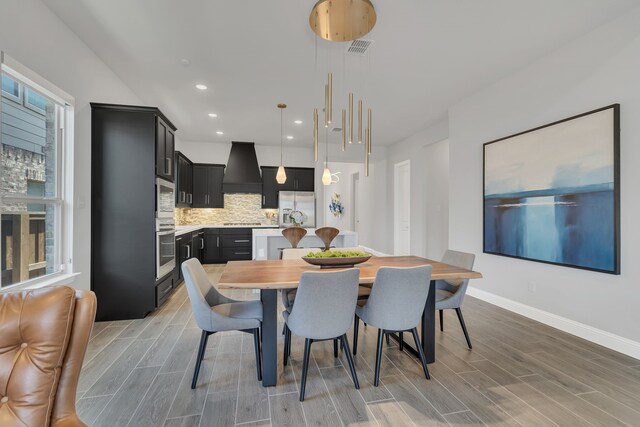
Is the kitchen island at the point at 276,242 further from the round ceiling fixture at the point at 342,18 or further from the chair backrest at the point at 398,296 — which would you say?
the round ceiling fixture at the point at 342,18

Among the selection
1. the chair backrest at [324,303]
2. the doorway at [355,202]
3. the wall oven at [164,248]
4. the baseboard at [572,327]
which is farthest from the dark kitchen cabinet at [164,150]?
the doorway at [355,202]

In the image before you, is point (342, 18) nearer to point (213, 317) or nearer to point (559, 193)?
point (213, 317)

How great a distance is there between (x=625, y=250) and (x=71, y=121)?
508 centimetres

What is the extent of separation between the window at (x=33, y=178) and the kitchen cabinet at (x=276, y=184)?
431cm

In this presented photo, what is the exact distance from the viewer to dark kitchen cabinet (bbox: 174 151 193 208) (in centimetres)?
559

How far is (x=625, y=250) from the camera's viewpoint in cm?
244

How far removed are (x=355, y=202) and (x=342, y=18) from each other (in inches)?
299

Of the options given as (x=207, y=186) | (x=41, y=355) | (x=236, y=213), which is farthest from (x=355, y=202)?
(x=41, y=355)

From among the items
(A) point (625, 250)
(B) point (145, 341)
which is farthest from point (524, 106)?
(B) point (145, 341)

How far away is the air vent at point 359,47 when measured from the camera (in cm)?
278

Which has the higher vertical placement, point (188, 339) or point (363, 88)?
point (363, 88)

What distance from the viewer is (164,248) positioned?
3.59 m

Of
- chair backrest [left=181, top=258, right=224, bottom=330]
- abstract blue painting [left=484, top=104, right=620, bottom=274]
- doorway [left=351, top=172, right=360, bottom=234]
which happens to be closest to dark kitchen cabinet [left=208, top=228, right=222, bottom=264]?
doorway [left=351, top=172, right=360, bottom=234]

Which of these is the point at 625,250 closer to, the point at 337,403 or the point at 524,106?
the point at 524,106
